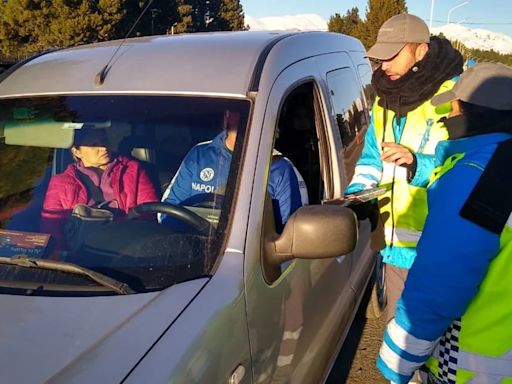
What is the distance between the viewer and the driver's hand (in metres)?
2.44

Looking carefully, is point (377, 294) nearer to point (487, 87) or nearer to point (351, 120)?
point (351, 120)

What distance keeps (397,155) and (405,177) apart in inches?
6.5

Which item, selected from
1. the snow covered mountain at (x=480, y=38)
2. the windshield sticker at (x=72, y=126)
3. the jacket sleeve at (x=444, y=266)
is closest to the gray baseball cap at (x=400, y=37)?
A: the jacket sleeve at (x=444, y=266)

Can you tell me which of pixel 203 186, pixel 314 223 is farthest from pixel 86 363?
pixel 203 186

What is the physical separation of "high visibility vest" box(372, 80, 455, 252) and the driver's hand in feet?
0.31

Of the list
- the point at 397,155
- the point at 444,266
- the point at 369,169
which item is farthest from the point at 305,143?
the point at 444,266

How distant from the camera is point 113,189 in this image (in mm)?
2186

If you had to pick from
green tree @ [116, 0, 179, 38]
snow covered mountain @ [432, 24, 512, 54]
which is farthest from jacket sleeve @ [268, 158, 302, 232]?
snow covered mountain @ [432, 24, 512, 54]

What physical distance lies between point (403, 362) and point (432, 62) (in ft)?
4.72

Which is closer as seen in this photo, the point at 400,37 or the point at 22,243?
the point at 22,243

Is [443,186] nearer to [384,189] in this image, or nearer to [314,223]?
[314,223]

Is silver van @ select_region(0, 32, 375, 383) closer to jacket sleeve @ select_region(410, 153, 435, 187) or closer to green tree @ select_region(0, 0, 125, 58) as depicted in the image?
jacket sleeve @ select_region(410, 153, 435, 187)

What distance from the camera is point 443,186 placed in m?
1.63

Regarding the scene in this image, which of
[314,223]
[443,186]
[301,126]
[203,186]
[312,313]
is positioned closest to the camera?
[443,186]
